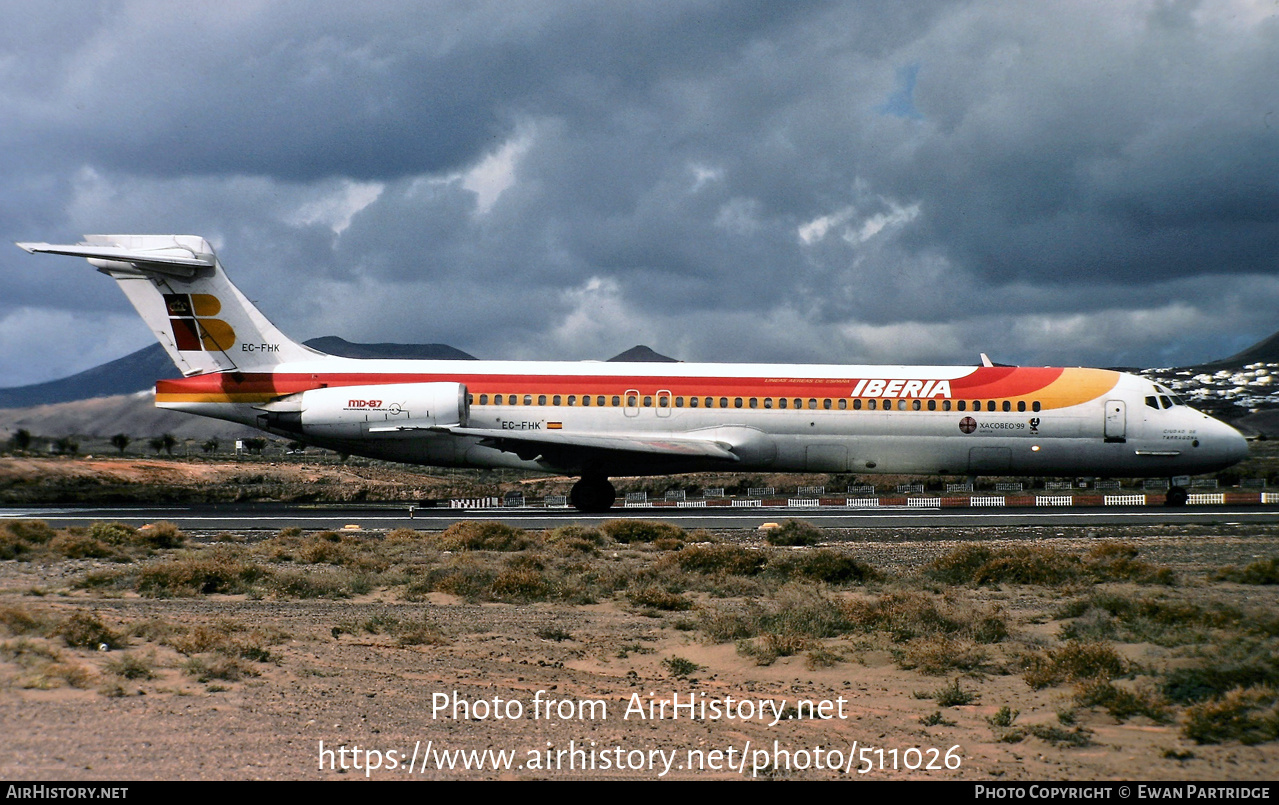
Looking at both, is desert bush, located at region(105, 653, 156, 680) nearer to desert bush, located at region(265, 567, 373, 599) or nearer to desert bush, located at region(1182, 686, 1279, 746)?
desert bush, located at region(265, 567, 373, 599)

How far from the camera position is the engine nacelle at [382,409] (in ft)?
81.4

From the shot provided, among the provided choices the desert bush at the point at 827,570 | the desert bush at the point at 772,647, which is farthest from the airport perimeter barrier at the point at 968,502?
the desert bush at the point at 772,647

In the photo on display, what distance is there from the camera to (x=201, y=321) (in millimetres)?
25891

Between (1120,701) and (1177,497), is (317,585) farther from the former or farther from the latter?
(1177,497)

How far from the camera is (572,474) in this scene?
2608cm

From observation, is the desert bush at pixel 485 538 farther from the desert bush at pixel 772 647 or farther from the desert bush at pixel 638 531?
the desert bush at pixel 772 647

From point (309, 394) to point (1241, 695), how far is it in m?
22.7

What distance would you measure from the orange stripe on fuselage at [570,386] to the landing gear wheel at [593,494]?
8.25 ft

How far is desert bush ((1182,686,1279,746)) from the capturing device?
20.8ft

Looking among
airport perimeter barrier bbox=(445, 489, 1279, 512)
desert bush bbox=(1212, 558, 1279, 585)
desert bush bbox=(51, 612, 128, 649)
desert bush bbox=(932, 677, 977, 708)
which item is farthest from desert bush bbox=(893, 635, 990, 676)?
airport perimeter barrier bbox=(445, 489, 1279, 512)

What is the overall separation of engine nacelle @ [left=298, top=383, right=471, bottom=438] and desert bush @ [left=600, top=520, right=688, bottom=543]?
675cm

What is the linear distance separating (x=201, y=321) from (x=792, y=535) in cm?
1710

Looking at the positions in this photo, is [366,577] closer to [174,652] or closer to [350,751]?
[174,652]

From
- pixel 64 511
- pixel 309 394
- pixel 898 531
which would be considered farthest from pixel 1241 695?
pixel 64 511
